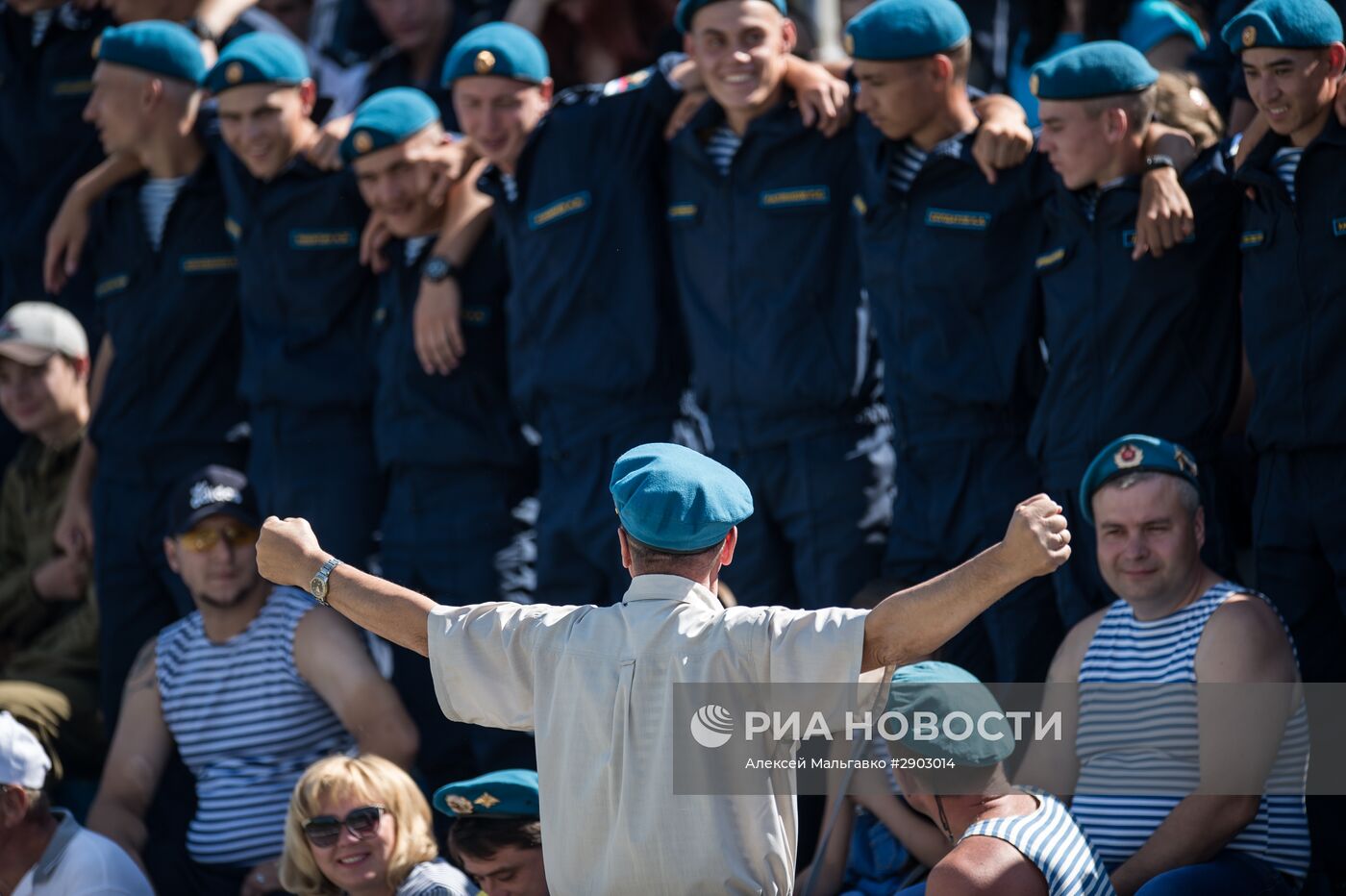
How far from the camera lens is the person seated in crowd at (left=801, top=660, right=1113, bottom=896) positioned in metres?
3.57

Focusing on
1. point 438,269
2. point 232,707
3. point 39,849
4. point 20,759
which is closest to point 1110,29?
point 438,269

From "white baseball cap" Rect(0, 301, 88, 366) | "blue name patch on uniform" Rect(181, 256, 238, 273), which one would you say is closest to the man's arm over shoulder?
"blue name patch on uniform" Rect(181, 256, 238, 273)

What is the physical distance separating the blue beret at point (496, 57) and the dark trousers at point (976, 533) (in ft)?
5.81

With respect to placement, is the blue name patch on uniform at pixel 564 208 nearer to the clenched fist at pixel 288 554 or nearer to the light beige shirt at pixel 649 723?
the clenched fist at pixel 288 554

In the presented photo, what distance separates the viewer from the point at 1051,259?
5.11m

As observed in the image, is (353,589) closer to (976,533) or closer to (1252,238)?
(976,533)

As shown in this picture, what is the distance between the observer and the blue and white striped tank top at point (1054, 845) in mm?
3615

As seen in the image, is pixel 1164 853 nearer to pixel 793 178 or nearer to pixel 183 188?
pixel 793 178

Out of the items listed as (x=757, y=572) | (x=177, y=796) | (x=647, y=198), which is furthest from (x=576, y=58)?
(x=177, y=796)

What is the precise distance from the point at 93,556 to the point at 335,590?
3660 millimetres

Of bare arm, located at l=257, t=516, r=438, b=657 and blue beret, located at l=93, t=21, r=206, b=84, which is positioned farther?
blue beret, located at l=93, t=21, r=206, b=84

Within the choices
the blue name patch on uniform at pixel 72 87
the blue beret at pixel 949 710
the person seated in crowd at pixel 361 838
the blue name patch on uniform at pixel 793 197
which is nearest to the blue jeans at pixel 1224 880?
the blue beret at pixel 949 710

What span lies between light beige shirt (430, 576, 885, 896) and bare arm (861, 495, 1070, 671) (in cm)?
5

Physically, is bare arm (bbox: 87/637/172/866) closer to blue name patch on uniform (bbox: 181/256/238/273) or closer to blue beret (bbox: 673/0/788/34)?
blue name patch on uniform (bbox: 181/256/238/273)
